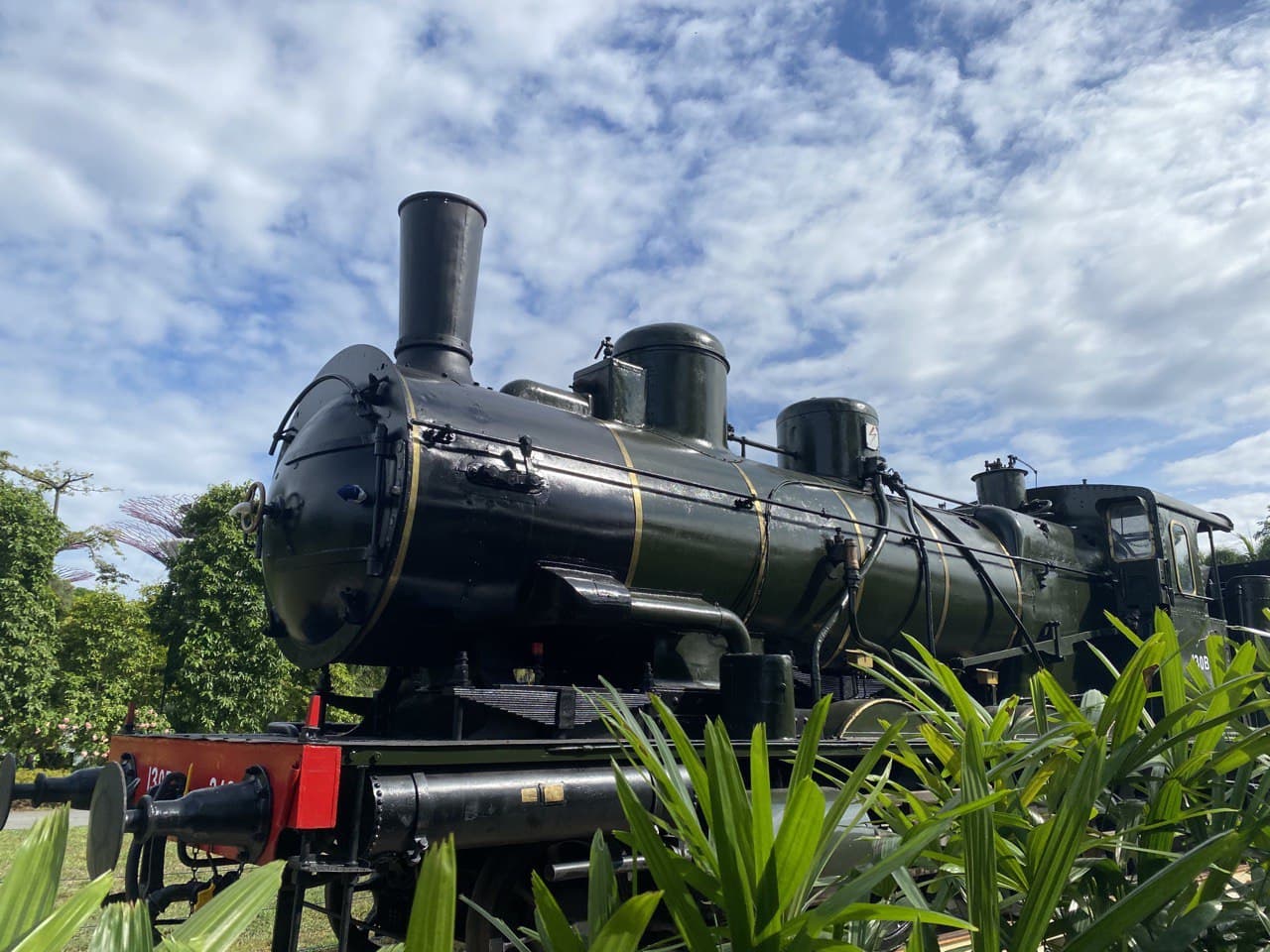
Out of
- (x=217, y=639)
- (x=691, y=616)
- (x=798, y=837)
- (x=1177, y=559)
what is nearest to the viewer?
(x=798, y=837)

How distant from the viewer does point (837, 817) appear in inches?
47.2

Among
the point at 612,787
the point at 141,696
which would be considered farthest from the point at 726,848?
the point at 141,696

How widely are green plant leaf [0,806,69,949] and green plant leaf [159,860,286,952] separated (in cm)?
11

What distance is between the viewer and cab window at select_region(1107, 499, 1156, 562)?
8.85 metres

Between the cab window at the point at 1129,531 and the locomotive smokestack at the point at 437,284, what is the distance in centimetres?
672

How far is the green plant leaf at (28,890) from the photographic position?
30.8 inches

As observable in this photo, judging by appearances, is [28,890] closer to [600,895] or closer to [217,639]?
[600,895]

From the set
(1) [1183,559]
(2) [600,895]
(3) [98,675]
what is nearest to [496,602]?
(2) [600,895]

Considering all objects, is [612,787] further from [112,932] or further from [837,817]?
[112,932]

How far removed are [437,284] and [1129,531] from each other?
7.05 m

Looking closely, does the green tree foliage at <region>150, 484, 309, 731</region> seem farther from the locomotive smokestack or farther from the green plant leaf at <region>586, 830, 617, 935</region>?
the green plant leaf at <region>586, 830, 617, 935</region>

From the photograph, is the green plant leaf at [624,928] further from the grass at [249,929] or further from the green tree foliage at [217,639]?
the green tree foliage at [217,639]

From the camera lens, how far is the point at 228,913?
2.92ft

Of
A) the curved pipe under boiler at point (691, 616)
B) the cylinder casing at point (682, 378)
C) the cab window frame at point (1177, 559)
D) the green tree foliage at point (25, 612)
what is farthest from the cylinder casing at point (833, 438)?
the green tree foliage at point (25, 612)
